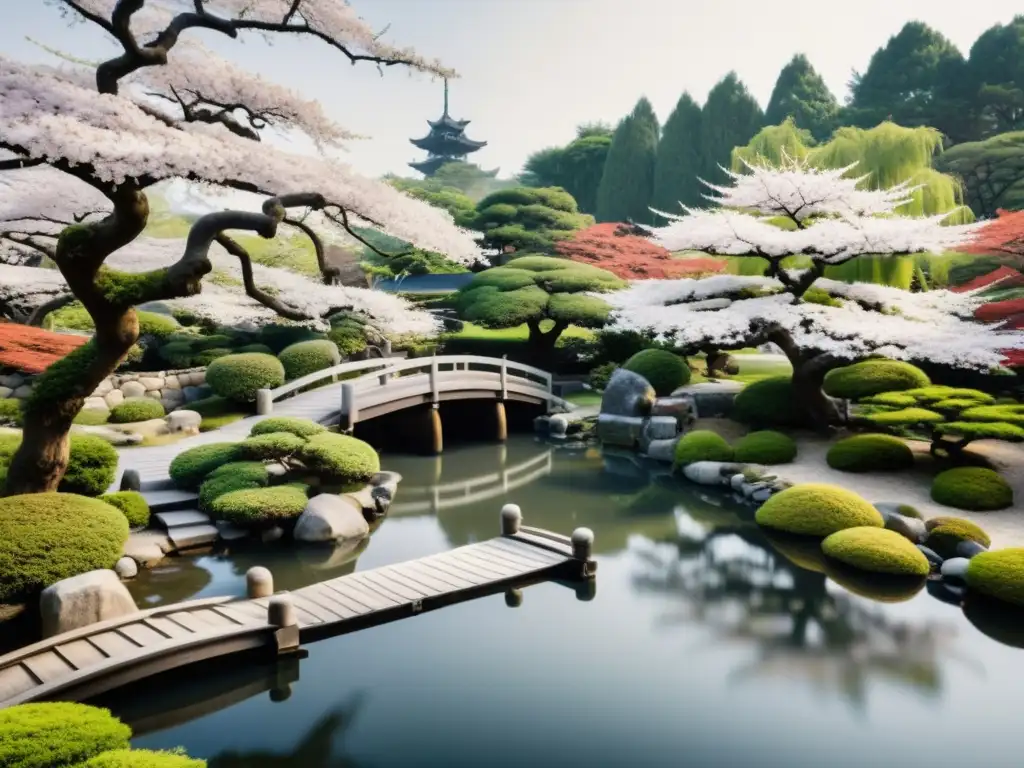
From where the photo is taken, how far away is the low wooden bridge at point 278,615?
6.26m

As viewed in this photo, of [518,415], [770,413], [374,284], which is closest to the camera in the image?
[770,413]

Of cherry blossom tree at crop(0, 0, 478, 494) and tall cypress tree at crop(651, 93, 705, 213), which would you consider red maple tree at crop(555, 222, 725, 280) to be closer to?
tall cypress tree at crop(651, 93, 705, 213)

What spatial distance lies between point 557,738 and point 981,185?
30.0 metres

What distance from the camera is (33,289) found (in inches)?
556

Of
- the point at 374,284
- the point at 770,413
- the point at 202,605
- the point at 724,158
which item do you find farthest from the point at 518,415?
the point at 724,158

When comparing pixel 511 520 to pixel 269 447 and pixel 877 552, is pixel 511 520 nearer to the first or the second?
pixel 269 447

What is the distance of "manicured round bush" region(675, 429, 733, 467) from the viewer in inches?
591

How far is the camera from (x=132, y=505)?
33.1ft

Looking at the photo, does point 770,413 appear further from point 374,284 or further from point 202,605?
point 374,284

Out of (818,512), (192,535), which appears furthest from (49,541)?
(818,512)

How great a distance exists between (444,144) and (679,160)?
22.5 meters

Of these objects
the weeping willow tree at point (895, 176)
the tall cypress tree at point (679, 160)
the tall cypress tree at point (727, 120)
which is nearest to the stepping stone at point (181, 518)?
the weeping willow tree at point (895, 176)

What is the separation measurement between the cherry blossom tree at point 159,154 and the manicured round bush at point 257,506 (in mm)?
2324

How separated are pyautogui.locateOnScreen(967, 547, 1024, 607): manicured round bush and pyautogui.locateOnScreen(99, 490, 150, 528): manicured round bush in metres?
10.5
